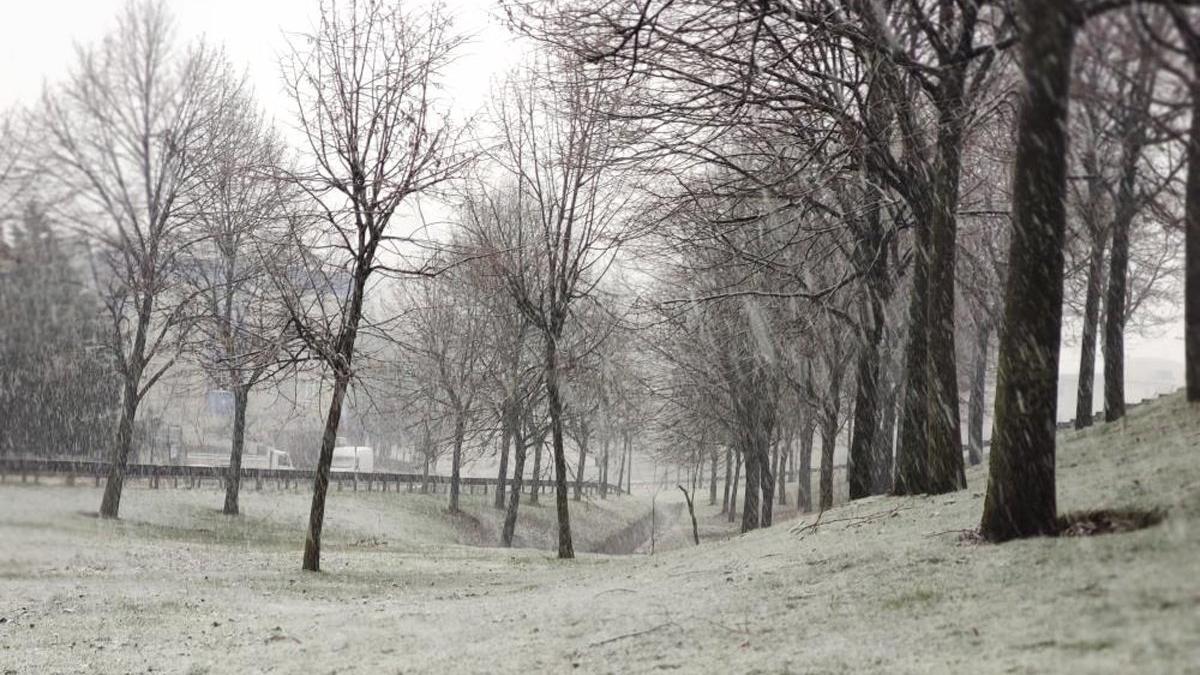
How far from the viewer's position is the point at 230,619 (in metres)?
9.51

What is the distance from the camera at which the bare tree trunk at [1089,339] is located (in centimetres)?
1340

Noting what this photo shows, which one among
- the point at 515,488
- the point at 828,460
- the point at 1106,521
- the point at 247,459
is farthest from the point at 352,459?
the point at 1106,521

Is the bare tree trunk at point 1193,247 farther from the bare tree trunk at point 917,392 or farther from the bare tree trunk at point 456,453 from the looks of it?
the bare tree trunk at point 456,453

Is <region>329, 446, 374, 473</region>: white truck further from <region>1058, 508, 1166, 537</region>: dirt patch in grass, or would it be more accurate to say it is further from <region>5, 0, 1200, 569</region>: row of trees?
<region>1058, 508, 1166, 537</region>: dirt patch in grass

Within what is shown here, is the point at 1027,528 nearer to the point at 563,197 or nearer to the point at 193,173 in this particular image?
the point at 563,197

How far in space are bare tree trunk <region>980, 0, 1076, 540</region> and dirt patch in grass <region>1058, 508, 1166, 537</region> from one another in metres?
0.15

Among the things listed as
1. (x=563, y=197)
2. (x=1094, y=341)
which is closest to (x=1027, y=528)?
(x=1094, y=341)

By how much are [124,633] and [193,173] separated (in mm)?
11713

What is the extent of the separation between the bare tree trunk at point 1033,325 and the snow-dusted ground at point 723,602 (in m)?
0.43

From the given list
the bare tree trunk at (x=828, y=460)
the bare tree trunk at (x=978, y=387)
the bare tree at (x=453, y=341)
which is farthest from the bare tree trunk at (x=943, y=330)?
the bare tree at (x=453, y=341)

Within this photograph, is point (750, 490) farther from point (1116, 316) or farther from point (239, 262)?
point (239, 262)

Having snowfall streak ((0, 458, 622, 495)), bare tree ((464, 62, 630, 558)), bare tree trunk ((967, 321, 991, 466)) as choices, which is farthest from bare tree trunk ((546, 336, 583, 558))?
snowfall streak ((0, 458, 622, 495))

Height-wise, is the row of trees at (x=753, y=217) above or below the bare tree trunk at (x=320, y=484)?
above

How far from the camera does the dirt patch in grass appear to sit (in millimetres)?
5445
